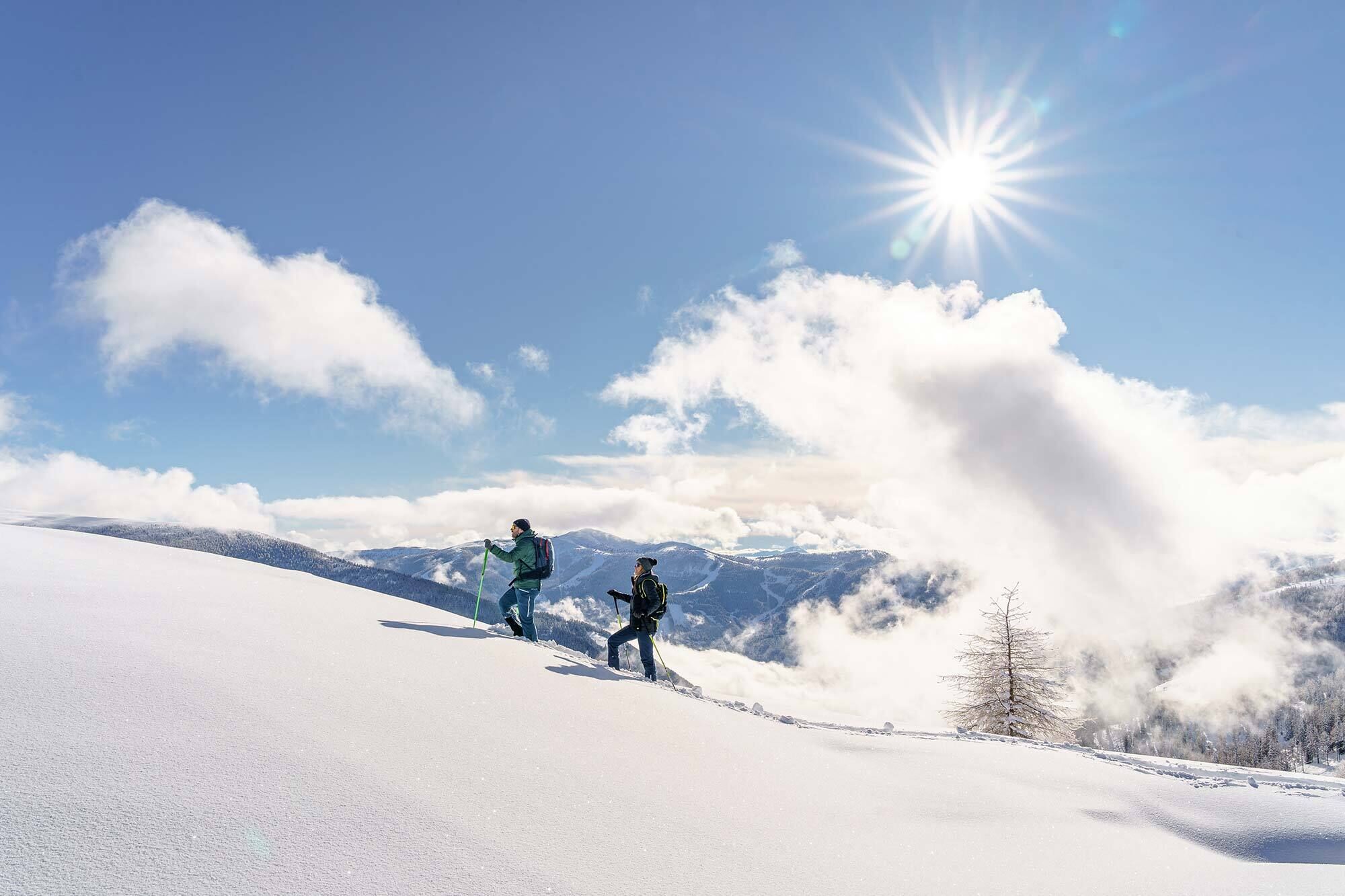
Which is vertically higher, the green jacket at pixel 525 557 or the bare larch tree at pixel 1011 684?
the green jacket at pixel 525 557

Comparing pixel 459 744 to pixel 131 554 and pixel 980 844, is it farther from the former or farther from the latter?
pixel 131 554

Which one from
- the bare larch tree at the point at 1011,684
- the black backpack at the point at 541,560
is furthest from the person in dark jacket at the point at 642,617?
the bare larch tree at the point at 1011,684

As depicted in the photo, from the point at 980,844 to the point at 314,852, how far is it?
5.52 meters

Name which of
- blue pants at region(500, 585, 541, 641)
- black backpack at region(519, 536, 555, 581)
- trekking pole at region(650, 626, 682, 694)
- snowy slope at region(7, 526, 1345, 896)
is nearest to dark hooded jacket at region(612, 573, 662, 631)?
trekking pole at region(650, 626, 682, 694)

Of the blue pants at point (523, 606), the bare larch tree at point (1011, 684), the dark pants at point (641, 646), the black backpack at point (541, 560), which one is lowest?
the bare larch tree at point (1011, 684)

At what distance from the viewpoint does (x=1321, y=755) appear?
140m

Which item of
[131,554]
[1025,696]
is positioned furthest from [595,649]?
[131,554]

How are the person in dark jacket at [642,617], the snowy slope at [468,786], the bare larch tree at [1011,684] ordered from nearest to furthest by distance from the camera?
the snowy slope at [468,786]
the person in dark jacket at [642,617]
the bare larch tree at [1011,684]

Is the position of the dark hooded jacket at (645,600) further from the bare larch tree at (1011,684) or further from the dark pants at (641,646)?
the bare larch tree at (1011,684)

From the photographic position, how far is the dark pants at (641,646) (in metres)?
12.3

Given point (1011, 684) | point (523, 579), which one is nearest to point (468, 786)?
point (523, 579)

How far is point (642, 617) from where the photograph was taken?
12.6m

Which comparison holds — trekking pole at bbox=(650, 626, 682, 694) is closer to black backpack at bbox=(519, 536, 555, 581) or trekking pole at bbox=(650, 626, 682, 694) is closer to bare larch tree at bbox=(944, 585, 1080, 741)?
black backpack at bbox=(519, 536, 555, 581)

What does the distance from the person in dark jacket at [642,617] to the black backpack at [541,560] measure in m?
1.39
